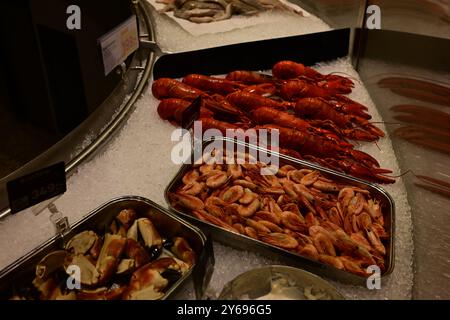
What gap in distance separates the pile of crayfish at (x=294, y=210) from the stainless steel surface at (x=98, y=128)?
46 centimetres

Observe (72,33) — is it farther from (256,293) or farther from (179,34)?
(256,293)

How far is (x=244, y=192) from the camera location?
1646 mm

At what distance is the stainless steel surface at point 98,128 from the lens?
181cm

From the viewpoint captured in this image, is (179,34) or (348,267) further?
(179,34)

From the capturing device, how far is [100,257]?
55.8 inches

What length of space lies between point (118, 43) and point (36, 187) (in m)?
0.84

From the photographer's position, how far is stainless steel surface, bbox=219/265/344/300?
1.27 m

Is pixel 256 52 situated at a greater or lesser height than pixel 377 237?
greater

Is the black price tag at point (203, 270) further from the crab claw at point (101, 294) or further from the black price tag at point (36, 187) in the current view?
the black price tag at point (36, 187)

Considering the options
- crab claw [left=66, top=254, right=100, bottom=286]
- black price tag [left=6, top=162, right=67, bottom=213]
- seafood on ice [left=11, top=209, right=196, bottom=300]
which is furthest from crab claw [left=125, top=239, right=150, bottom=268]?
black price tag [left=6, top=162, right=67, bottom=213]

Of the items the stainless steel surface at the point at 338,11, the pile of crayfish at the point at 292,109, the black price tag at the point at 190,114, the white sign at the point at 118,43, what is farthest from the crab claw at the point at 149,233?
the stainless steel surface at the point at 338,11

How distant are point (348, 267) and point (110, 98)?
129cm

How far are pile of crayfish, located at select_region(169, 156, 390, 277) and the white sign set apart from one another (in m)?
0.59
